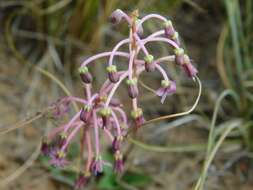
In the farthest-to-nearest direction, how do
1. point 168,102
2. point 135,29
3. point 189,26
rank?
1. point 189,26
2. point 168,102
3. point 135,29

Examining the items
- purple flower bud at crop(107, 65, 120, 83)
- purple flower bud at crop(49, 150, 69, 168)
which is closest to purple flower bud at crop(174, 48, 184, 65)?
purple flower bud at crop(107, 65, 120, 83)

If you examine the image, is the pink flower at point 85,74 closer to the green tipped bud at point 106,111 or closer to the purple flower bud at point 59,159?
the green tipped bud at point 106,111

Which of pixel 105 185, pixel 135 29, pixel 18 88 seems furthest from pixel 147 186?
pixel 135 29

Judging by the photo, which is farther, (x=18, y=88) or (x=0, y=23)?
(x=0, y=23)

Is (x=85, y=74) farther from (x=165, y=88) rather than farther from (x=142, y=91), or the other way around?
(x=142, y=91)

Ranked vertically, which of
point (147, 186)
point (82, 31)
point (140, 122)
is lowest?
point (147, 186)

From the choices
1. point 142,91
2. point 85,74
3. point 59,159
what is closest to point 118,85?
point 85,74

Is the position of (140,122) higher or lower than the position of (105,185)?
higher

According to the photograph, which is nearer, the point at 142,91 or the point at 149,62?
the point at 149,62

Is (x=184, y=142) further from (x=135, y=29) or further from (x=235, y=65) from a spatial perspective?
(x=135, y=29)
